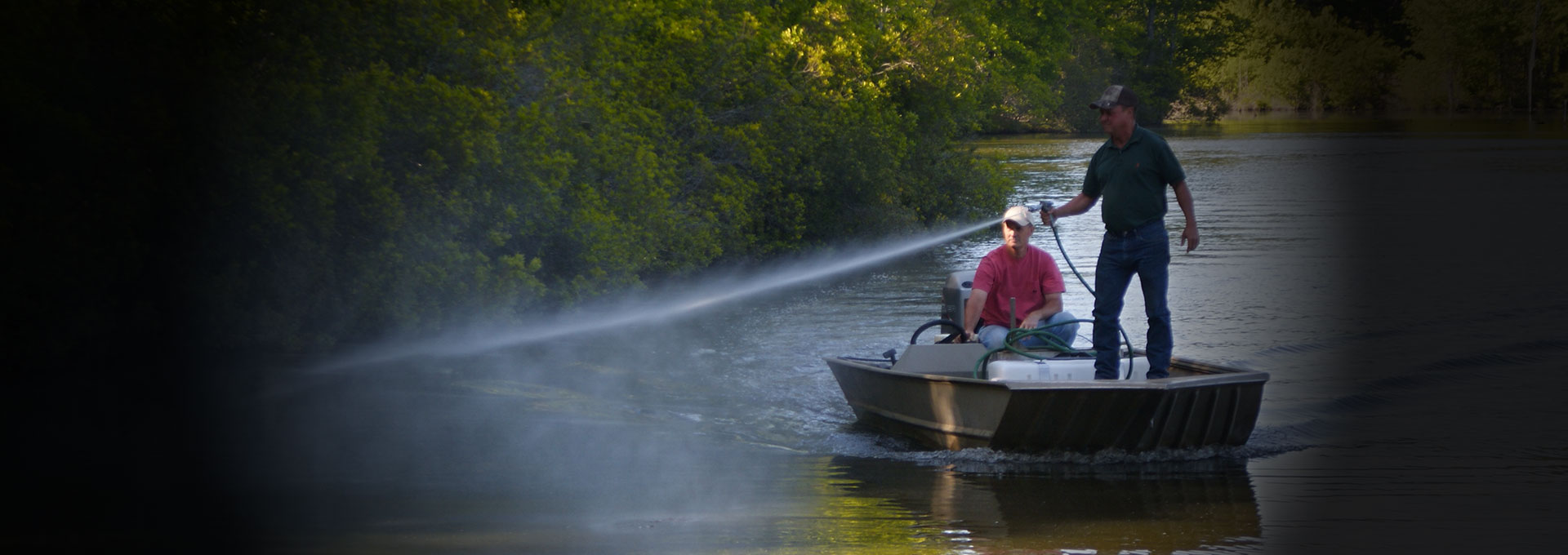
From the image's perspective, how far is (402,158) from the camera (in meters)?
Answer: 13.0

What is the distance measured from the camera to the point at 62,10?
11117 millimetres

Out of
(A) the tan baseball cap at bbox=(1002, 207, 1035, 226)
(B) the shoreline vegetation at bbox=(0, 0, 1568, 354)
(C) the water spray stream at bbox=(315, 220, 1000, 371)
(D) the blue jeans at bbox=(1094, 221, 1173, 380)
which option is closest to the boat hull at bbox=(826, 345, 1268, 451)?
(D) the blue jeans at bbox=(1094, 221, 1173, 380)

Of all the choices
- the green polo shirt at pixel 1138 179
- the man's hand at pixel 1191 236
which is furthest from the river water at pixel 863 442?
the green polo shirt at pixel 1138 179

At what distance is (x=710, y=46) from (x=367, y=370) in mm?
8297

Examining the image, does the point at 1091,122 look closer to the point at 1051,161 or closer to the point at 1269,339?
the point at 1051,161

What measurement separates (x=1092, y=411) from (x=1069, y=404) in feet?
0.46

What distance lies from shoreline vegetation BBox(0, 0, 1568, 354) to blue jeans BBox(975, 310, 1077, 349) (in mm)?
5673

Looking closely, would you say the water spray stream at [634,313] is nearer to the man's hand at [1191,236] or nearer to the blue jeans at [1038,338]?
the blue jeans at [1038,338]

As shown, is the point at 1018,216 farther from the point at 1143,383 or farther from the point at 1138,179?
the point at 1143,383

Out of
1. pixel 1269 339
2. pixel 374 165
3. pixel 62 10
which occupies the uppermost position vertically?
pixel 62 10

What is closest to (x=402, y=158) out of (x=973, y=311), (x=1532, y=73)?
(x=973, y=311)

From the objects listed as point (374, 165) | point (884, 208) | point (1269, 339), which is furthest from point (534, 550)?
point (884, 208)

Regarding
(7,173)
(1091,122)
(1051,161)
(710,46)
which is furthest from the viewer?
(1091,122)

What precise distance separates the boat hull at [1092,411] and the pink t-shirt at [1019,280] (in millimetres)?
953
